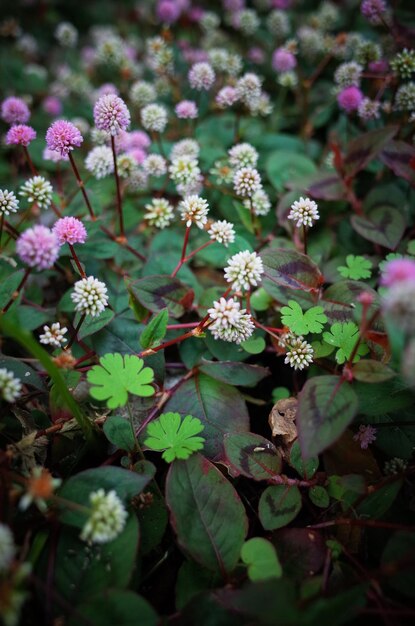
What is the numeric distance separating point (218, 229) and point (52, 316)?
2.37ft

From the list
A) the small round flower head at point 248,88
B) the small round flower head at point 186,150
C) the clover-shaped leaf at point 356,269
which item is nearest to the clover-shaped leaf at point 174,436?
the clover-shaped leaf at point 356,269

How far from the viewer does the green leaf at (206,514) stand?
52.4 inches

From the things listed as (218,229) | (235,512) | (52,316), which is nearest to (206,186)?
(218,229)

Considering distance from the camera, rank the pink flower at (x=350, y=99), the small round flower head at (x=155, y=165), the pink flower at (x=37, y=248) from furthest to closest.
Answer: the pink flower at (x=350, y=99), the small round flower head at (x=155, y=165), the pink flower at (x=37, y=248)

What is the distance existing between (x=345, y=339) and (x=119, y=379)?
2.42ft

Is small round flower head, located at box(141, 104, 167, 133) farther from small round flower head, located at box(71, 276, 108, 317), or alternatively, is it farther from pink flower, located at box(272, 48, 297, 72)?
small round flower head, located at box(71, 276, 108, 317)

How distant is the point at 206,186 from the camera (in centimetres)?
217

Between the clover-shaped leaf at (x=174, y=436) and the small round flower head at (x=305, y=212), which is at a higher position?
the small round flower head at (x=305, y=212)

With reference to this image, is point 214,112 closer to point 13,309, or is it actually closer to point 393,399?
point 13,309

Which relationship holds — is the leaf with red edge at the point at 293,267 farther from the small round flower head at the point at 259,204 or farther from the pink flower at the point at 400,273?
the pink flower at the point at 400,273

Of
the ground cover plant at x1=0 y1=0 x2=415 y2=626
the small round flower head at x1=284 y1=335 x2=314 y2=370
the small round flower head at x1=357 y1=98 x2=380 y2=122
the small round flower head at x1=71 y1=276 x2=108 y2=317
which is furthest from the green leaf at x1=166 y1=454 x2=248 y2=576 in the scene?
the small round flower head at x1=357 y1=98 x2=380 y2=122

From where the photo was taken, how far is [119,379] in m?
1.45

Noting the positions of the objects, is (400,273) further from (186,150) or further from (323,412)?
(186,150)

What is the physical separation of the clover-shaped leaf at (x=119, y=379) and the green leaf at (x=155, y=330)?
0.11 m
